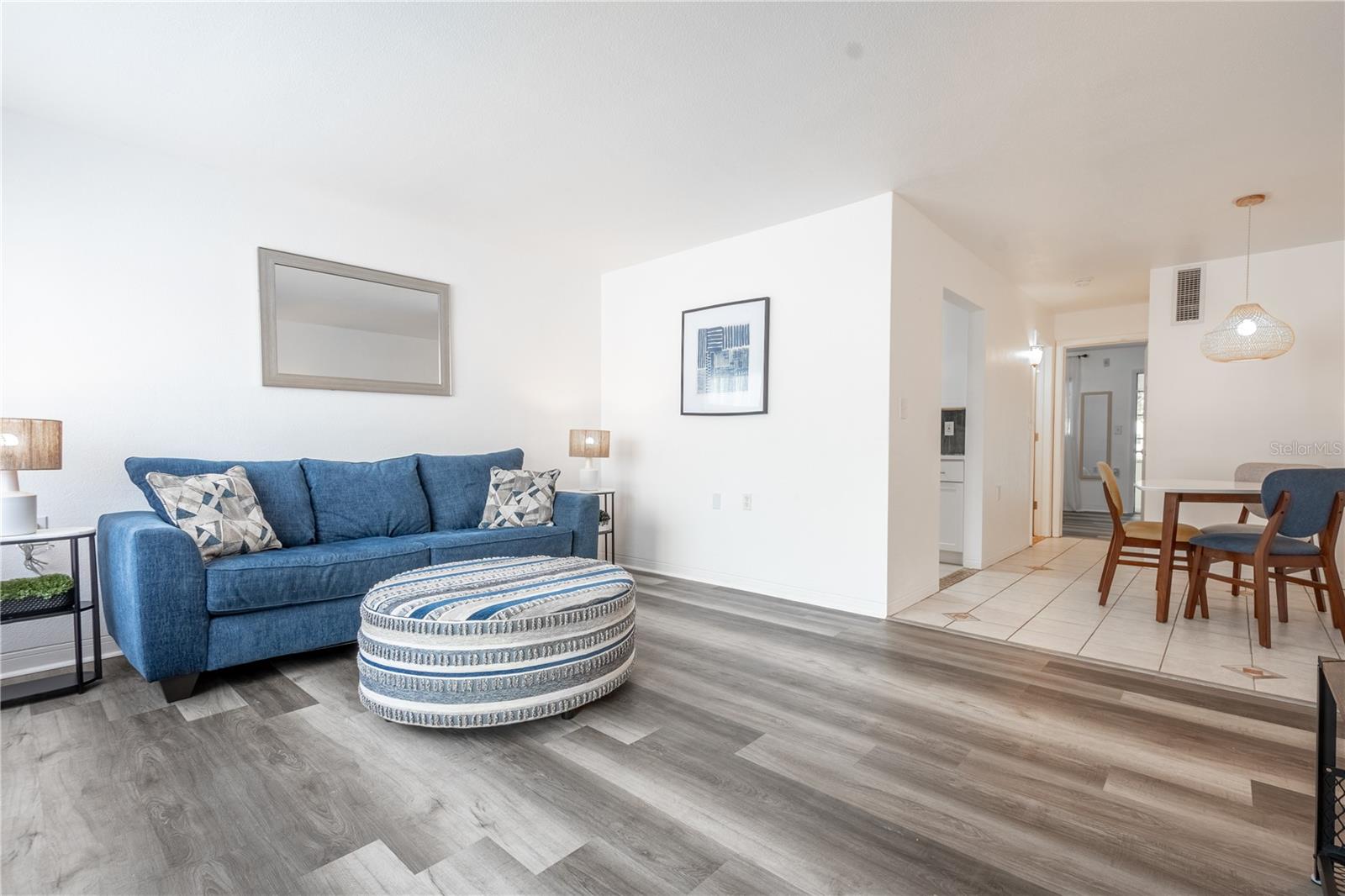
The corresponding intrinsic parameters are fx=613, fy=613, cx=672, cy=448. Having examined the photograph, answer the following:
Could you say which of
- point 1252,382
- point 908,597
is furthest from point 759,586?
point 1252,382

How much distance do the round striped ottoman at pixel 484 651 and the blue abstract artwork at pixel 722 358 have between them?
2312 millimetres

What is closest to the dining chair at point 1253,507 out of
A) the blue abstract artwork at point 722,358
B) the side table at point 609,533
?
the blue abstract artwork at point 722,358

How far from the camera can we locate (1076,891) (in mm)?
1344

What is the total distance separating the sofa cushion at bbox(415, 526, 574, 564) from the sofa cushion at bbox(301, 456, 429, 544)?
0.60ft

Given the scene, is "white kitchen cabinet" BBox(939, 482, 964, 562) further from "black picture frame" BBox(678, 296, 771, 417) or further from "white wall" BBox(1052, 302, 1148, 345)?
"white wall" BBox(1052, 302, 1148, 345)

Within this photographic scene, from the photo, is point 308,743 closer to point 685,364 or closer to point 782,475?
point 782,475

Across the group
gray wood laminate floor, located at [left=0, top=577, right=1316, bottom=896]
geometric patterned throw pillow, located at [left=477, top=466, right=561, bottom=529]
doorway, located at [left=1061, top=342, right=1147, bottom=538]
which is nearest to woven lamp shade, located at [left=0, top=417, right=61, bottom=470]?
gray wood laminate floor, located at [left=0, top=577, right=1316, bottom=896]

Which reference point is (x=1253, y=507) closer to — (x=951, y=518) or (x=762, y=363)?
(x=951, y=518)

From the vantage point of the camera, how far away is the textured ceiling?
2.12m

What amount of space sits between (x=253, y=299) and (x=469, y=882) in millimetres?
3264

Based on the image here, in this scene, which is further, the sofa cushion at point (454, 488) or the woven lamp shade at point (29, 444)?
the sofa cushion at point (454, 488)

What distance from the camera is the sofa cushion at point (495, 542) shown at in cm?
322

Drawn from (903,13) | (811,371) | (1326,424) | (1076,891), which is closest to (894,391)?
(811,371)

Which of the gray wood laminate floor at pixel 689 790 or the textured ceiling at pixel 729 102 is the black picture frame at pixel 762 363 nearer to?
the textured ceiling at pixel 729 102
